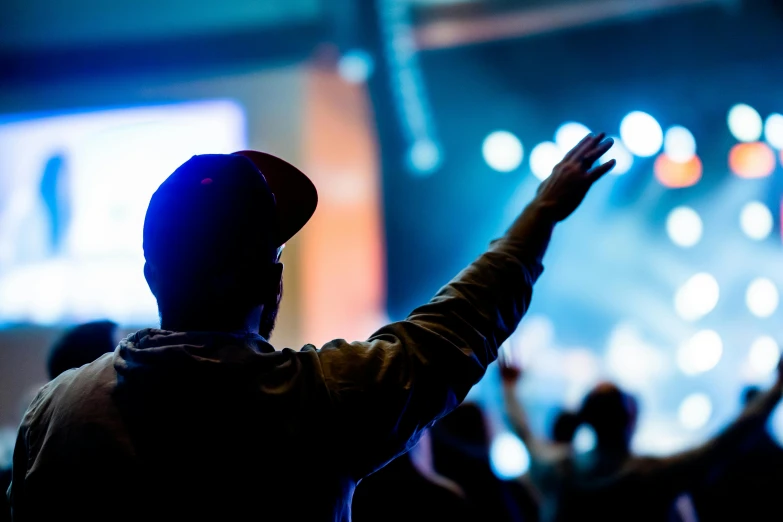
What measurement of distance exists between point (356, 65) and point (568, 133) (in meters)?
1.81

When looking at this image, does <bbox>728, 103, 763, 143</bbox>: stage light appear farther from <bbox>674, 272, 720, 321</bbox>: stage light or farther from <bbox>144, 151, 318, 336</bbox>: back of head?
<bbox>144, 151, 318, 336</bbox>: back of head

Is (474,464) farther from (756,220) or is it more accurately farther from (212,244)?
(756,220)

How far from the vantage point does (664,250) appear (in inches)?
235

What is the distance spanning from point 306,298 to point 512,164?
2.22 m

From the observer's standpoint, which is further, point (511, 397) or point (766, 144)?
point (766, 144)

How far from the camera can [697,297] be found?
5820mm

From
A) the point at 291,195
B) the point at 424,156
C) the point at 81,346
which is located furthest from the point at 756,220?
the point at 291,195

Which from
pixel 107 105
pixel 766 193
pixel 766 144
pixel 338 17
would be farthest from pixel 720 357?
pixel 107 105

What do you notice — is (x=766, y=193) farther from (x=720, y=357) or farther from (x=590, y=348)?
(x=590, y=348)

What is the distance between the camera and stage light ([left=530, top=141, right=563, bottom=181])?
598 cm

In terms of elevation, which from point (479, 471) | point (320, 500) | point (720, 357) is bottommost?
point (720, 357)

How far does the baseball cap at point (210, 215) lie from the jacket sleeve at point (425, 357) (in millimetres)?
153

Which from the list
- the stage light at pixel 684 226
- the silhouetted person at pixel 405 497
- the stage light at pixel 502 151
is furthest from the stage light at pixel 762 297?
the silhouetted person at pixel 405 497

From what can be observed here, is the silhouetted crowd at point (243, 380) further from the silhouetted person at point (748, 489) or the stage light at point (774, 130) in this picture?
the stage light at point (774, 130)
